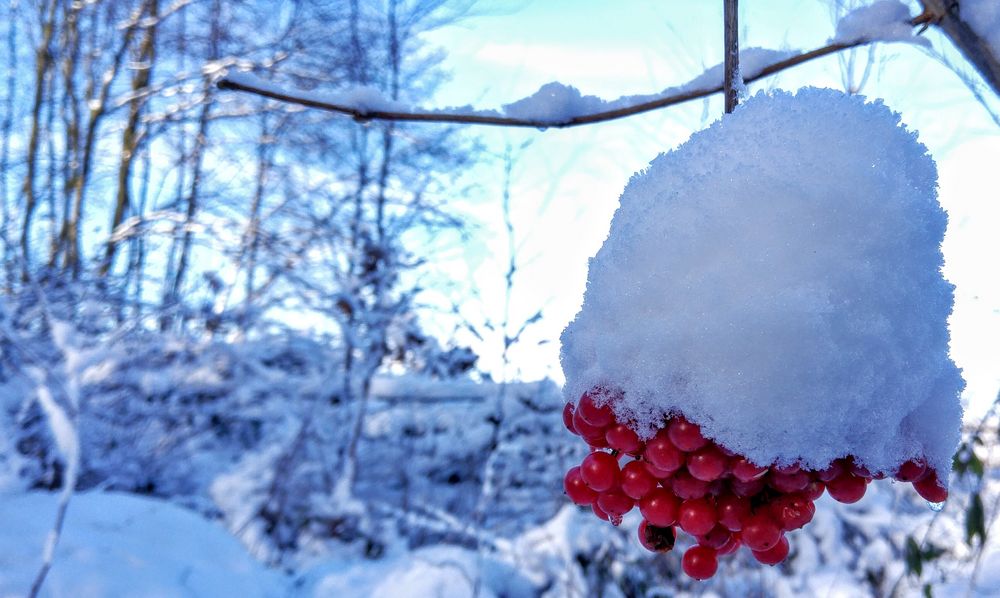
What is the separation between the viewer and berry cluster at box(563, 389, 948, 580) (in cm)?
48

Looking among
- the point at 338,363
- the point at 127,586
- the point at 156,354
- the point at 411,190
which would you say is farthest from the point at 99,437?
the point at 411,190

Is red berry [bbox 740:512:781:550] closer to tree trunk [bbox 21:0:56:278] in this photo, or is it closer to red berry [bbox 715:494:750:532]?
red berry [bbox 715:494:750:532]

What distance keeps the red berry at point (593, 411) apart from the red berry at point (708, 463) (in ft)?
0.23

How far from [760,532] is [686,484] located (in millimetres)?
72

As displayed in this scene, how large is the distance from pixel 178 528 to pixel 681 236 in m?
2.59

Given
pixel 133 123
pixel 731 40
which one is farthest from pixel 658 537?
pixel 133 123

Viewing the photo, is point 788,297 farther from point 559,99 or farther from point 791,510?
point 559,99

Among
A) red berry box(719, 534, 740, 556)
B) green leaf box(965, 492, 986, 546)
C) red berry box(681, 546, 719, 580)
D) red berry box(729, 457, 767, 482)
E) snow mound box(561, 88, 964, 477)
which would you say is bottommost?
green leaf box(965, 492, 986, 546)

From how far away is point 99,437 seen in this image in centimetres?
386

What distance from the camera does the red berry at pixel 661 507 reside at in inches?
20.8

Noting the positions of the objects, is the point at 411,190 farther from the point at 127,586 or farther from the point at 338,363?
the point at 127,586

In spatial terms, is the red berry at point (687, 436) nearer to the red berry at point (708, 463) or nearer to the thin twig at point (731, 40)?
the red berry at point (708, 463)

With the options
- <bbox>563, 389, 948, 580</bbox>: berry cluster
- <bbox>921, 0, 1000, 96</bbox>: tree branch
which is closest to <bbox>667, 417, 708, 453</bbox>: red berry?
<bbox>563, 389, 948, 580</bbox>: berry cluster

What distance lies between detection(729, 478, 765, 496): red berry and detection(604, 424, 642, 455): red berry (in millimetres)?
79
